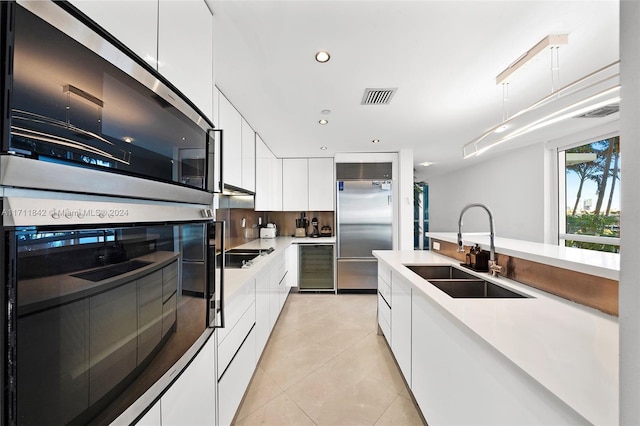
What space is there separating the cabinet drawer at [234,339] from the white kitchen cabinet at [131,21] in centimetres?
125

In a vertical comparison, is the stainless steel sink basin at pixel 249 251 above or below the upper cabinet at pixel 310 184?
below

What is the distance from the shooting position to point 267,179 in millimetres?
3697

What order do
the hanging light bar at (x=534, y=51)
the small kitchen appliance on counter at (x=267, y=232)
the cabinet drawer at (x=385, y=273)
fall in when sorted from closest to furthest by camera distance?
1. the hanging light bar at (x=534, y=51)
2. the cabinet drawer at (x=385, y=273)
3. the small kitchen appliance on counter at (x=267, y=232)

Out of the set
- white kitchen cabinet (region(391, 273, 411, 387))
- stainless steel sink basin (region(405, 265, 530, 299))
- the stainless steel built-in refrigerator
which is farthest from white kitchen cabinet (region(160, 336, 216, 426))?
the stainless steel built-in refrigerator

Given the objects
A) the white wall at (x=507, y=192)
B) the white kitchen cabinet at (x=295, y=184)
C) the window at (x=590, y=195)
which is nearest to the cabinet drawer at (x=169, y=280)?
the white kitchen cabinet at (x=295, y=184)

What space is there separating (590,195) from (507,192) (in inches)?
47.4

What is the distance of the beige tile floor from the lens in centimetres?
163

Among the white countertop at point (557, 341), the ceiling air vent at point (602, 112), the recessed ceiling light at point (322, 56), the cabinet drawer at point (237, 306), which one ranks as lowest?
the cabinet drawer at point (237, 306)

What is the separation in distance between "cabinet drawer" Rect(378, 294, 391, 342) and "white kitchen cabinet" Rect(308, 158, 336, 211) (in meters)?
2.10

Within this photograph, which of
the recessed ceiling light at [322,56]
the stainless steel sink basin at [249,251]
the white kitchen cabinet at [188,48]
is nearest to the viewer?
the white kitchen cabinet at [188,48]

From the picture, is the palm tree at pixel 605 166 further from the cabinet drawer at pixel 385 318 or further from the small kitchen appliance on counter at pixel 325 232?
the small kitchen appliance on counter at pixel 325 232

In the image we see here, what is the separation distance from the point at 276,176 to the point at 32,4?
388cm

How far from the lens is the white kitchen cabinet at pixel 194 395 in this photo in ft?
2.73

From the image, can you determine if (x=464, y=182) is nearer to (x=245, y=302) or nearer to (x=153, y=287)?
(x=245, y=302)
